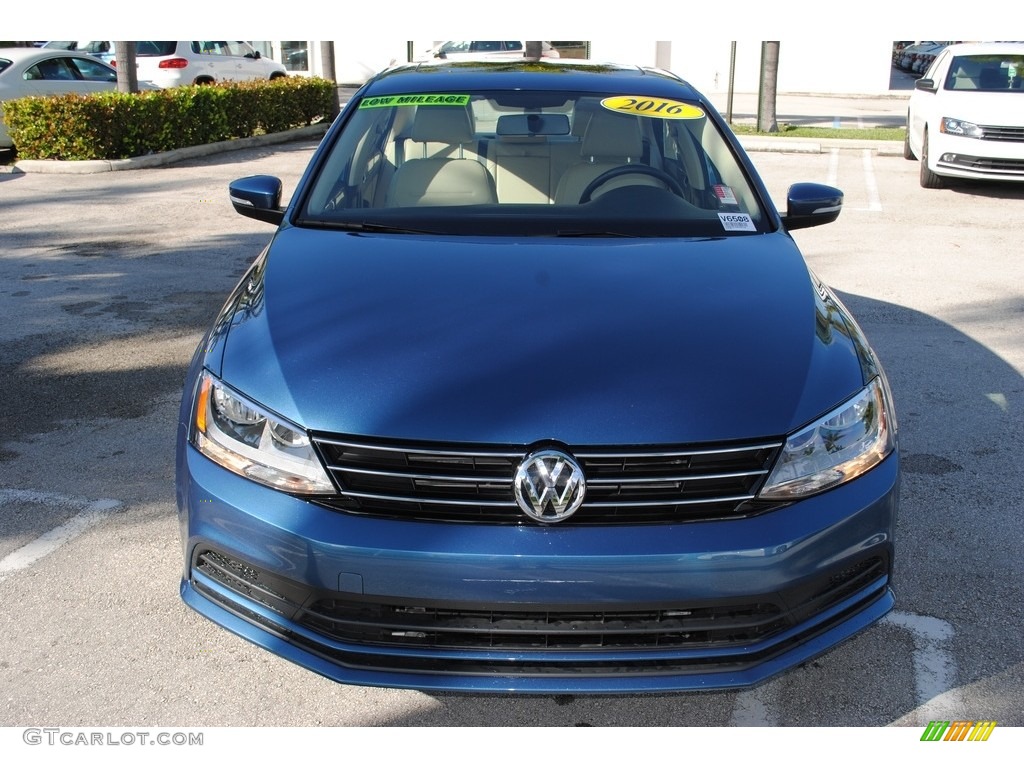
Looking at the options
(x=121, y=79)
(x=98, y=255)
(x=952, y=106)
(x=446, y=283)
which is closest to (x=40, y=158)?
(x=121, y=79)

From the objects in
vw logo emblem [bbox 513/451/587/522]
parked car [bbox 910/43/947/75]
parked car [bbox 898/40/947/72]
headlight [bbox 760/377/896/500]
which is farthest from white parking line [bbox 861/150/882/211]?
parked car [bbox 898/40/947/72]

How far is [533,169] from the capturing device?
13.7ft

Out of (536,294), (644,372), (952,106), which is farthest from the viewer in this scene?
(952,106)

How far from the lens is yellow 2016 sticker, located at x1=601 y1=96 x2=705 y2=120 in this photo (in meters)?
4.26

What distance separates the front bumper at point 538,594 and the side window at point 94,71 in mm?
14951

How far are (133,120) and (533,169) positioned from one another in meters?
11.0

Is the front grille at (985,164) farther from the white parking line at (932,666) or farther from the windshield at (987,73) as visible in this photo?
the white parking line at (932,666)

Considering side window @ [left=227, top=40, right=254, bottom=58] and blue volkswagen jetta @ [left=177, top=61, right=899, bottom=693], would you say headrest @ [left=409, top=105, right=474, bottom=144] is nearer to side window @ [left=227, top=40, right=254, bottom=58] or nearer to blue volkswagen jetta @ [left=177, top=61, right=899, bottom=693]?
blue volkswagen jetta @ [left=177, top=61, right=899, bottom=693]

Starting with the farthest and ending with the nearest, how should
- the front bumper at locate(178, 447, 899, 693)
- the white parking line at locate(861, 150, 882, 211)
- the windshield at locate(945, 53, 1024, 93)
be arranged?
the windshield at locate(945, 53, 1024, 93), the white parking line at locate(861, 150, 882, 211), the front bumper at locate(178, 447, 899, 693)

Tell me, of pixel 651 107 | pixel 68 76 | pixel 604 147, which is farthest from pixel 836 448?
pixel 68 76

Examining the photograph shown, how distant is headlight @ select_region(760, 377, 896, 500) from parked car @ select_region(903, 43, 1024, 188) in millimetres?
10278
